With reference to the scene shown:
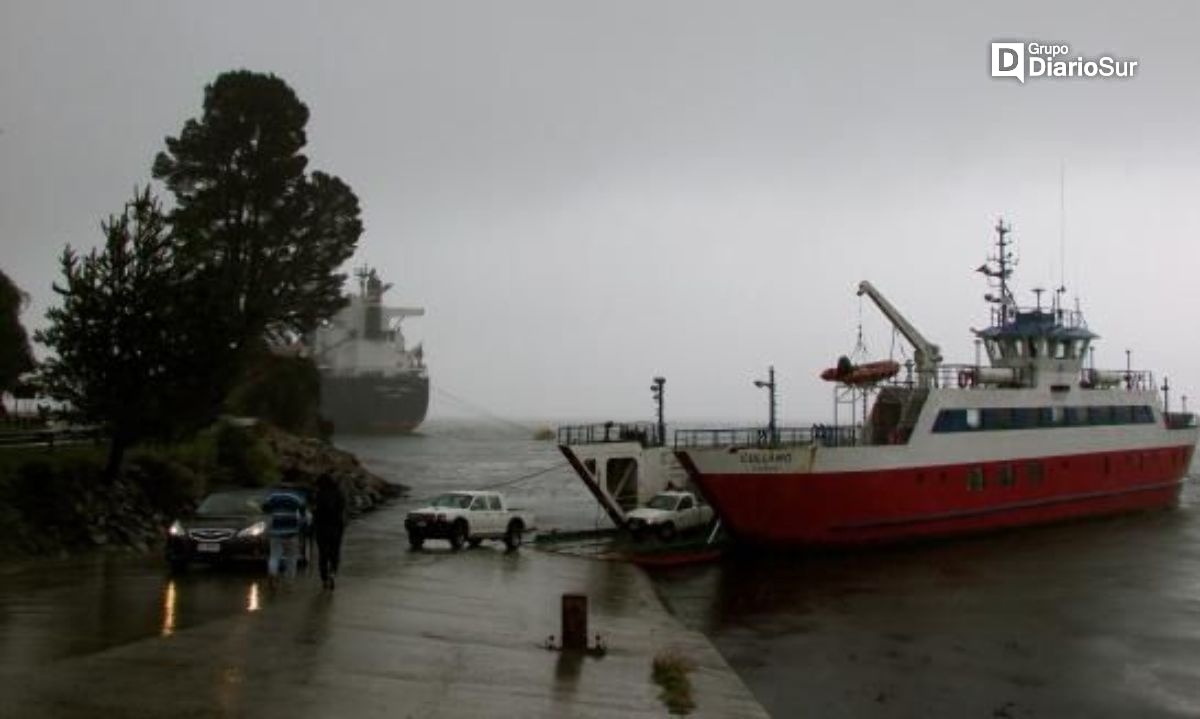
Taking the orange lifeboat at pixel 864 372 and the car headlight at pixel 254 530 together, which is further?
the orange lifeboat at pixel 864 372

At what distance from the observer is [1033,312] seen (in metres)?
41.2

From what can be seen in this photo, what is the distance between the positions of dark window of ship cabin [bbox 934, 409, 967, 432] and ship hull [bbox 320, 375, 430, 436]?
142 metres

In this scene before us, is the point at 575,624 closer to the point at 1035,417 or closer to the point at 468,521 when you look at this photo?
the point at 468,521

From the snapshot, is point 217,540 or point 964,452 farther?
point 964,452

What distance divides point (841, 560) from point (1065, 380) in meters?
15.5

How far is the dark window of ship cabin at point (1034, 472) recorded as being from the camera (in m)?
38.2

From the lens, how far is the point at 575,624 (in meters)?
13.8

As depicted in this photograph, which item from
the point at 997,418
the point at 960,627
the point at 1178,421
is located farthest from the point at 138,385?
the point at 1178,421

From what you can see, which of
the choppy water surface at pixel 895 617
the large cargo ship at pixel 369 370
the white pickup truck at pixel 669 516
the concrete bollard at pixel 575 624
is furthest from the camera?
the large cargo ship at pixel 369 370

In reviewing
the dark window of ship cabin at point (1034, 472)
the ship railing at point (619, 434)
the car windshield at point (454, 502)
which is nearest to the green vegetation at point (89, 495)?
the car windshield at point (454, 502)

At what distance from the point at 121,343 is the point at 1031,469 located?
31.2 m

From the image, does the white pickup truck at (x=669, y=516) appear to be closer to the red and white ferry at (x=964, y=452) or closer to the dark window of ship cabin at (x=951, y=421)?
the red and white ferry at (x=964, y=452)

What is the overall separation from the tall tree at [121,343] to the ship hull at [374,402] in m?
145

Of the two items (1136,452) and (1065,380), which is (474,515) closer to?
(1065,380)
